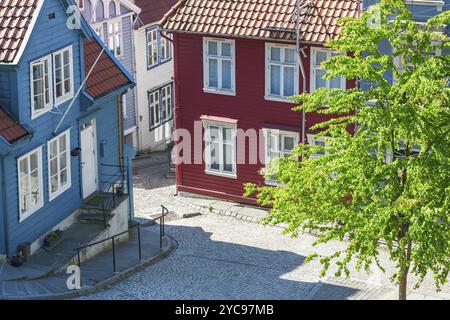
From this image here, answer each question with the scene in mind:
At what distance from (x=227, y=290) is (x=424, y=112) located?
737cm

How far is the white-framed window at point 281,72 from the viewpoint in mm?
33375

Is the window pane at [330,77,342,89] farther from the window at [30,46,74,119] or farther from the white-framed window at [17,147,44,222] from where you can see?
the white-framed window at [17,147,44,222]

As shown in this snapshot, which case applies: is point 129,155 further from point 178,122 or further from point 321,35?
point 321,35

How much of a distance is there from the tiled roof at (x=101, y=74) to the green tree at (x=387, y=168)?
7.74 m

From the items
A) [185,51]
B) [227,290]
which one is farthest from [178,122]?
[227,290]

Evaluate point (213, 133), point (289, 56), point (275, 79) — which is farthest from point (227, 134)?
point (289, 56)

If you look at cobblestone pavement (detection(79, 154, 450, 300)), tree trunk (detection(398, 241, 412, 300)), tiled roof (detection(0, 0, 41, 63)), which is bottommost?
cobblestone pavement (detection(79, 154, 450, 300))

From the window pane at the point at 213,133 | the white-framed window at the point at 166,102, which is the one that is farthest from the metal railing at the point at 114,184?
the white-framed window at the point at 166,102

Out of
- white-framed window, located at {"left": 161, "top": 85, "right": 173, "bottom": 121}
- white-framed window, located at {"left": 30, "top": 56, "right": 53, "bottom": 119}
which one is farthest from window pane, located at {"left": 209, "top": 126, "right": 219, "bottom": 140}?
white-framed window, located at {"left": 161, "top": 85, "right": 173, "bottom": 121}

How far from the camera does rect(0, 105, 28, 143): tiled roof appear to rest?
25141 millimetres

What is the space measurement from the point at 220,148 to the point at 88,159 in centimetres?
601

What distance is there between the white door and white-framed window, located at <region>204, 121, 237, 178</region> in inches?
216

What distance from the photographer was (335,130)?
2402 cm

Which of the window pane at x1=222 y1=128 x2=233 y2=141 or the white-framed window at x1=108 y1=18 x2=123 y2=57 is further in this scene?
the white-framed window at x1=108 y1=18 x2=123 y2=57
